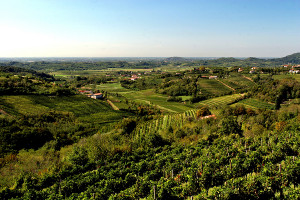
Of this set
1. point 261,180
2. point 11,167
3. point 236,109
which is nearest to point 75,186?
point 11,167

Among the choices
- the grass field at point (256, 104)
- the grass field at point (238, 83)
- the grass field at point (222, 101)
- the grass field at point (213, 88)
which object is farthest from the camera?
the grass field at point (238, 83)

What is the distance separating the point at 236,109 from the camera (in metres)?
52.9

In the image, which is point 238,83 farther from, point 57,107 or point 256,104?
point 57,107

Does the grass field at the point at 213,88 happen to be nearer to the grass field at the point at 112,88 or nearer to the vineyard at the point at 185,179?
the grass field at the point at 112,88

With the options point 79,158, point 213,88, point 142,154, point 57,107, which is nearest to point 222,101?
point 213,88

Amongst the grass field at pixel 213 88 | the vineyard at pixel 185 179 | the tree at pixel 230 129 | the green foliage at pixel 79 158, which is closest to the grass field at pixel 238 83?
the grass field at pixel 213 88

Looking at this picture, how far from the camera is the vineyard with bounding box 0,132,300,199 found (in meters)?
14.4

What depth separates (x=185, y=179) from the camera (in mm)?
18844

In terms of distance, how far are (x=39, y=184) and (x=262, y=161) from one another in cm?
2694

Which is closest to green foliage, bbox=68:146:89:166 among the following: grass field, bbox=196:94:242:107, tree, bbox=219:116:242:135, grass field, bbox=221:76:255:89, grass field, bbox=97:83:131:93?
tree, bbox=219:116:242:135

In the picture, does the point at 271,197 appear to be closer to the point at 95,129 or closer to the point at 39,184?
the point at 39,184

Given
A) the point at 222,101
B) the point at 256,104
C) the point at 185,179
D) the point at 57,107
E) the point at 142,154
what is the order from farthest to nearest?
the point at 222,101, the point at 256,104, the point at 57,107, the point at 142,154, the point at 185,179

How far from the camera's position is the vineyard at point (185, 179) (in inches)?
567

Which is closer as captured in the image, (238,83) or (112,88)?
(238,83)
